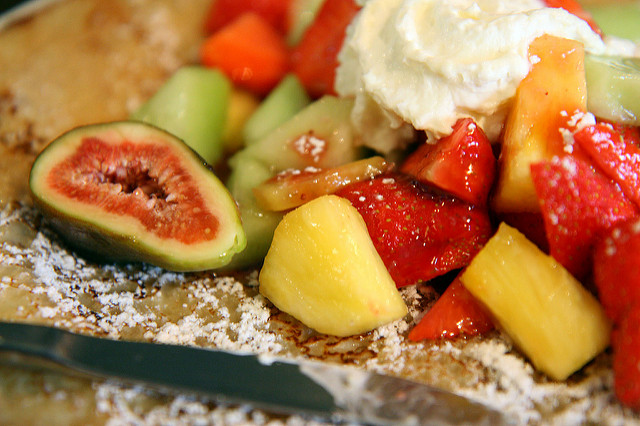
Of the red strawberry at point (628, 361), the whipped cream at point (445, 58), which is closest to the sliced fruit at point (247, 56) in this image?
the whipped cream at point (445, 58)

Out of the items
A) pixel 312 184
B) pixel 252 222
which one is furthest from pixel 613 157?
pixel 252 222

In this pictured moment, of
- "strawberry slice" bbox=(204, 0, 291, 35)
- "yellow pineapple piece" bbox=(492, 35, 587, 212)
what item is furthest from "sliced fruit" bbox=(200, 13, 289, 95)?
"yellow pineapple piece" bbox=(492, 35, 587, 212)

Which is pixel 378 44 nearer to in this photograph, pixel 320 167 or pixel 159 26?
pixel 320 167

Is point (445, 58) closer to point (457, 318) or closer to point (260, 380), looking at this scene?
point (457, 318)

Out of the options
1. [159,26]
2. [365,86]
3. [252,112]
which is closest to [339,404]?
[365,86]

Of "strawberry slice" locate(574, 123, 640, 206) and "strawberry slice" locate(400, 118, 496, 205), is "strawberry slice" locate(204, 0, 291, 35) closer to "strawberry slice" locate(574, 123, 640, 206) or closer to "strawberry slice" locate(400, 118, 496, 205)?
"strawberry slice" locate(400, 118, 496, 205)
